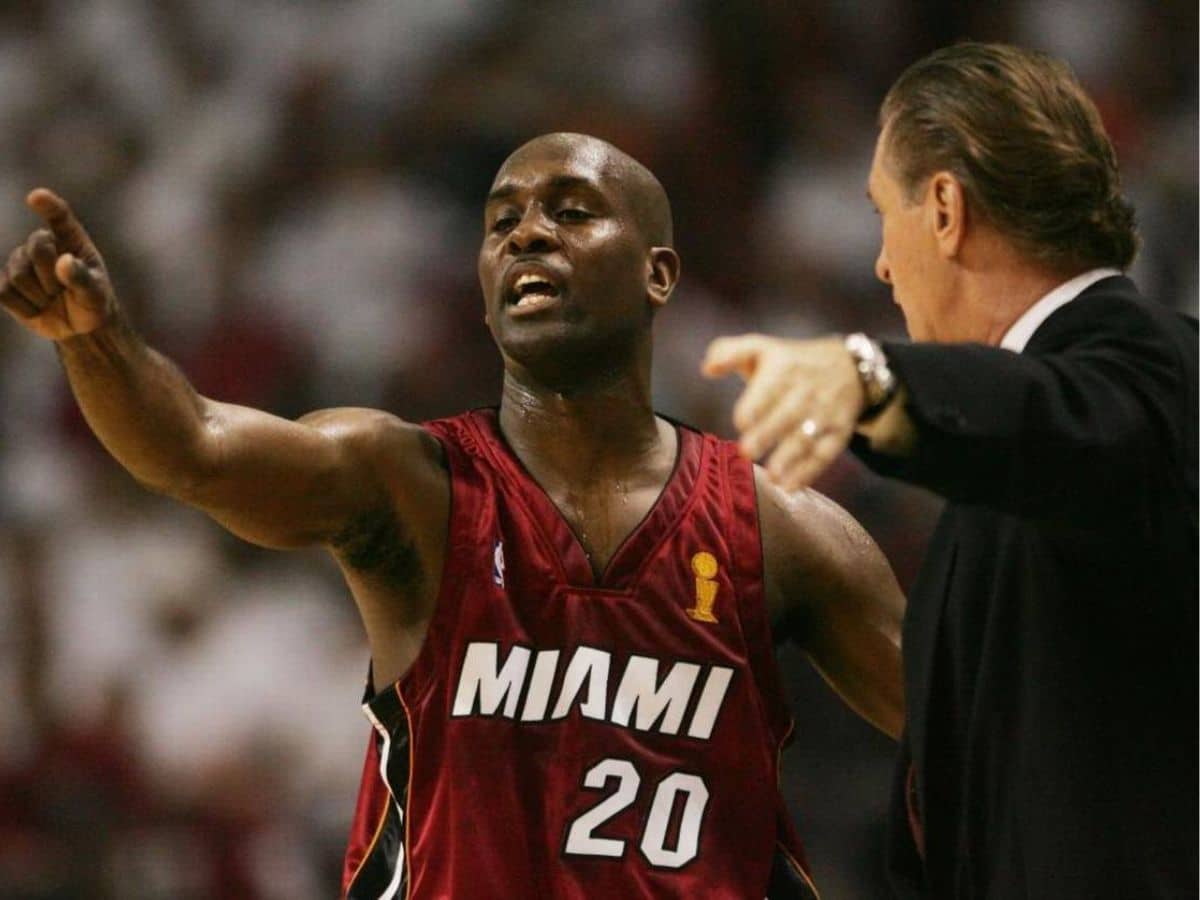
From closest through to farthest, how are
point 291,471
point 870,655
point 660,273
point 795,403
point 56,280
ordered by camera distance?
point 795,403 → point 56,280 → point 291,471 → point 870,655 → point 660,273

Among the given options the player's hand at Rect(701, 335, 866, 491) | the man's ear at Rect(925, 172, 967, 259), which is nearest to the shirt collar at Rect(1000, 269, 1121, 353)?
the man's ear at Rect(925, 172, 967, 259)

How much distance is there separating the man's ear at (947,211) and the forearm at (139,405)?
91cm

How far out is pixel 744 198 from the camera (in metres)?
3.88

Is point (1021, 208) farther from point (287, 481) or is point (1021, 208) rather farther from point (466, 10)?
point (466, 10)

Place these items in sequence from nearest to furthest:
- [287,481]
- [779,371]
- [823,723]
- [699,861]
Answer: [779,371], [287,481], [699,861], [823,723]

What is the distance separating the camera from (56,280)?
176 centimetres

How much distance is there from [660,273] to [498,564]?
24.8 inches

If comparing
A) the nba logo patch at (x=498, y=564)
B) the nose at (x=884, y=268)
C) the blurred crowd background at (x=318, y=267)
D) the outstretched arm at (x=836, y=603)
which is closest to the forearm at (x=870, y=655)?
the outstretched arm at (x=836, y=603)

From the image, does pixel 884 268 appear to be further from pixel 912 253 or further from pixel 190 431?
pixel 190 431

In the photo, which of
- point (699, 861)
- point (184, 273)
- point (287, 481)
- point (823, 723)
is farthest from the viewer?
point (184, 273)

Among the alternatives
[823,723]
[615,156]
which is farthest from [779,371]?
[823,723]

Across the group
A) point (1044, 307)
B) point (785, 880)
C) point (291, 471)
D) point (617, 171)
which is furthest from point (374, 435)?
point (1044, 307)

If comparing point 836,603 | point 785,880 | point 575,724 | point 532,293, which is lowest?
point 785,880

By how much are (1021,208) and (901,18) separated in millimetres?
2558
